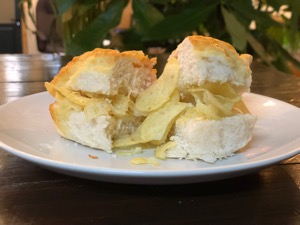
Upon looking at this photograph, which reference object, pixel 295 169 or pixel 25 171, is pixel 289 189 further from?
pixel 25 171

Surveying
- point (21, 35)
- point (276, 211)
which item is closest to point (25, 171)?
point (276, 211)

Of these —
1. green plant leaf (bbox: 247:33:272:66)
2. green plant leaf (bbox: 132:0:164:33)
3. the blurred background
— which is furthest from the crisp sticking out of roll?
green plant leaf (bbox: 247:33:272:66)

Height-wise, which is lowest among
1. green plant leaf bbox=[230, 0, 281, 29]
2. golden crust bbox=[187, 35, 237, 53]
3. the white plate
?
green plant leaf bbox=[230, 0, 281, 29]

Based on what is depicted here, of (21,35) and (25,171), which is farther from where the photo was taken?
(21,35)

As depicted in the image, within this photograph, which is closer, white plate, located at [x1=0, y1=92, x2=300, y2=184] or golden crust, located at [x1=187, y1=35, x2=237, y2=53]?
white plate, located at [x1=0, y1=92, x2=300, y2=184]

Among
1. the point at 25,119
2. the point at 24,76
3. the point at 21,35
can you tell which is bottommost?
the point at 21,35

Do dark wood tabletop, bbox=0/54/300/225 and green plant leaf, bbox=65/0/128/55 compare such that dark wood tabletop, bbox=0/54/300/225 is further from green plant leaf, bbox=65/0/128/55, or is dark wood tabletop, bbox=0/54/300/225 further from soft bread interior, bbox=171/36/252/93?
green plant leaf, bbox=65/0/128/55

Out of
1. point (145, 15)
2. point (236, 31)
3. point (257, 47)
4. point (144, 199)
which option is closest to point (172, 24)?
point (145, 15)
